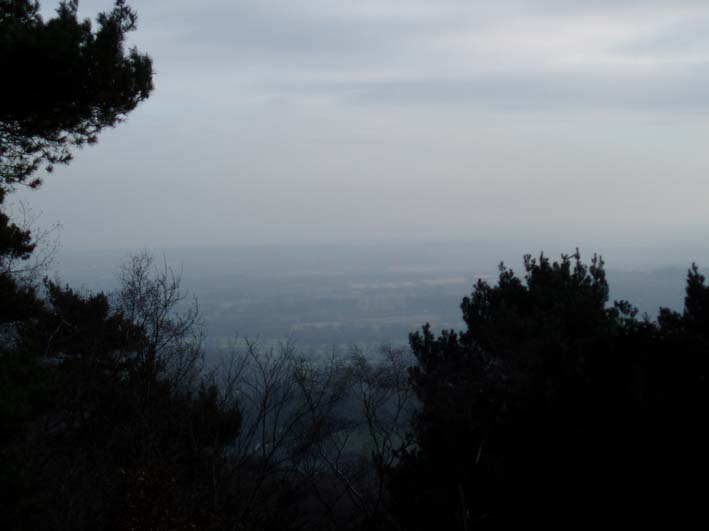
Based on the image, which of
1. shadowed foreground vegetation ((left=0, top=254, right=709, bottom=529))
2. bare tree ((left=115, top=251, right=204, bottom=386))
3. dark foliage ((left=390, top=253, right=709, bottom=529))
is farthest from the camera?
bare tree ((left=115, top=251, right=204, bottom=386))

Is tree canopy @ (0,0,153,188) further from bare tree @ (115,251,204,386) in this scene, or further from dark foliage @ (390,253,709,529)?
dark foliage @ (390,253,709,529)

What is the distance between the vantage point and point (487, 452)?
964 cm

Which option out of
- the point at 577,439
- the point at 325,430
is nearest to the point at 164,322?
the point at 325,430

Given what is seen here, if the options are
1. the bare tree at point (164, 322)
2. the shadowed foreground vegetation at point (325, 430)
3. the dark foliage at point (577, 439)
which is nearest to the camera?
the shadowed foreground vegetation at point (325, 430)

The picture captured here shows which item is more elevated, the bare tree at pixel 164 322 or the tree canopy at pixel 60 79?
the tree canopy at pixel 60 79

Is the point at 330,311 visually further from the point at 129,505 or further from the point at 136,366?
the point at 129,505

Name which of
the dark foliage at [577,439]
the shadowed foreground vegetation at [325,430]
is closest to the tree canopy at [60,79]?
the shadowed foreground vegetation at [325,430]

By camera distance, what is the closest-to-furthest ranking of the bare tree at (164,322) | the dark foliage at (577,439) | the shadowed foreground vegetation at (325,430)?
the shadowed foreground vegetation at (325,430)
the dark foliage at (577,439)
the bare tree at (164,322)

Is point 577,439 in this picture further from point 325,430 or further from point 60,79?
point 60,79

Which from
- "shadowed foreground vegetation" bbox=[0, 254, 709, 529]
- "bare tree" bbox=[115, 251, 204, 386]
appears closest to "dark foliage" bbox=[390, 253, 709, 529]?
"shadowed foreground vegetation" bbox=[0, 254, 709, 529]

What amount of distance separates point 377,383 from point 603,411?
343 cm

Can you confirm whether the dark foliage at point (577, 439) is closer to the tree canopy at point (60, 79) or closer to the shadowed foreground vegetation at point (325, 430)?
the shadowed foreground vegetation at point (325, 430)

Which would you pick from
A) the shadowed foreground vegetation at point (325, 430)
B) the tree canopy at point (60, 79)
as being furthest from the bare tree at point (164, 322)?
the tree canopy at point (60, 79)

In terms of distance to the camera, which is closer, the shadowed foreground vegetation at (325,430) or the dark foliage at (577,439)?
the shadowed foreground vegetation at (325,430)
